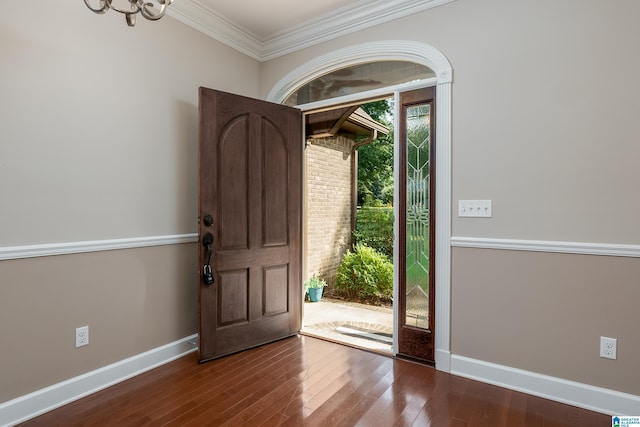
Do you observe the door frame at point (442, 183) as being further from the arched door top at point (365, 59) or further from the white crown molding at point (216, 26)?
the white crown molding at point (216, 26)

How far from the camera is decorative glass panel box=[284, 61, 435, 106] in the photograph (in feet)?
9.25

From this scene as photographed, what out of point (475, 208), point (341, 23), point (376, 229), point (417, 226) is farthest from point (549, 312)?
point (376, 229)

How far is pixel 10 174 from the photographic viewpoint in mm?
1950

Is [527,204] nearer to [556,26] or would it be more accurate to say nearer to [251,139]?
[556,26]

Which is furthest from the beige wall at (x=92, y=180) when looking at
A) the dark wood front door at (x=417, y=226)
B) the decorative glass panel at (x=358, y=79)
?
the dark wood front door at (x=417, y=226)

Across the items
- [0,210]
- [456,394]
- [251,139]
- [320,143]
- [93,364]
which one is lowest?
[456,394]

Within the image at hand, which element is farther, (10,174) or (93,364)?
(93,364)

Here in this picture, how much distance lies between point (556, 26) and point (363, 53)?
1.37 metres

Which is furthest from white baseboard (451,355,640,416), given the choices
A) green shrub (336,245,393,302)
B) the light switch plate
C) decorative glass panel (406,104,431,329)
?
green shrub (336,245,393,302)

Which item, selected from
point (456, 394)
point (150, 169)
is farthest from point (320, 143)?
point (456, 394)

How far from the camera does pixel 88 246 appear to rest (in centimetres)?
227

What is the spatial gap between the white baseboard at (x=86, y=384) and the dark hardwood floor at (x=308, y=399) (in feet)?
0.18

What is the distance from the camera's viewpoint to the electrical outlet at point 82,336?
2.24m

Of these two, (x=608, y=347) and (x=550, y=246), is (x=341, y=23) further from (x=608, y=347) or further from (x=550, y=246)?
(x=608, y=347)
